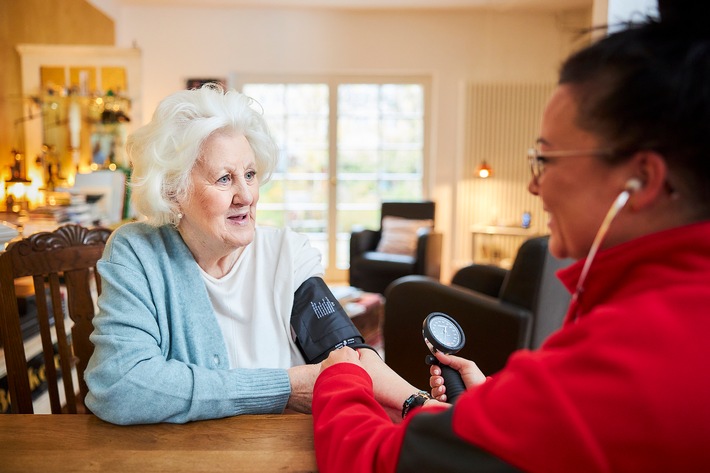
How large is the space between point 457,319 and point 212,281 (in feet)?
5.38

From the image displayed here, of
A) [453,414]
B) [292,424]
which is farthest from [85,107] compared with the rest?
[453,414]

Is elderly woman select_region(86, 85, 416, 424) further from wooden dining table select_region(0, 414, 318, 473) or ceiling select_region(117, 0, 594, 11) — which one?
ceiling select_region(117, 0, 594, 11)

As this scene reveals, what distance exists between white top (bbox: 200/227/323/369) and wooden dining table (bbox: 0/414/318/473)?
1.03 feet

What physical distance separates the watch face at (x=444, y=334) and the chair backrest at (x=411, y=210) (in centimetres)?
466

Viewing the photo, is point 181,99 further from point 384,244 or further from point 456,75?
point 456,75

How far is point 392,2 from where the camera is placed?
5.70 m

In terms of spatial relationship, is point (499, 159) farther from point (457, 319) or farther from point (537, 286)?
point (537, 286)

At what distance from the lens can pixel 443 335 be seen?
1000mm

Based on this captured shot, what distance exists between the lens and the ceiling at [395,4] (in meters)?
5.73

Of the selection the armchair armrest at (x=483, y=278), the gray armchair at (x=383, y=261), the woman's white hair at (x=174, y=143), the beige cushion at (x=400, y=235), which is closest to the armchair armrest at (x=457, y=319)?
the armchair armrest at (x=483, y=278)

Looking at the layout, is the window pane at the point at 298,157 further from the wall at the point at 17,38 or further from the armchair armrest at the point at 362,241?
the wall at the point at 17,38

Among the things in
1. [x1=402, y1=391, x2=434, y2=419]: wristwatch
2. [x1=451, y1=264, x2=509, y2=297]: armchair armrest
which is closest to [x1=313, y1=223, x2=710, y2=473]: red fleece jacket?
[x1=402, y1=391, x2=434, y2=419]: wristwatch

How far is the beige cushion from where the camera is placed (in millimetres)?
5312

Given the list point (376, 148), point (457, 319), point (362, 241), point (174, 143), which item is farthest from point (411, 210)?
point (174, 143)
